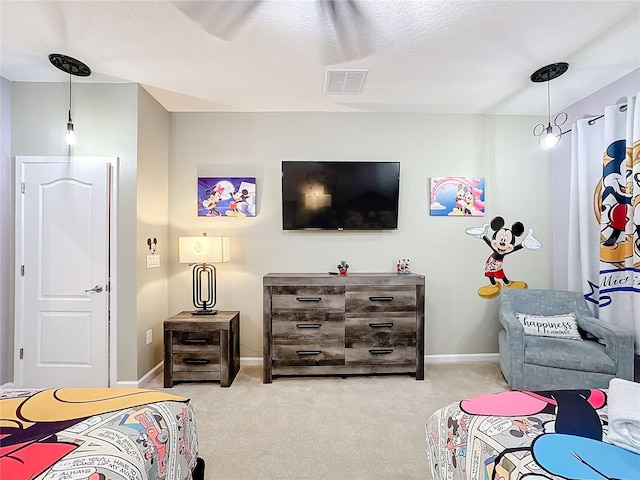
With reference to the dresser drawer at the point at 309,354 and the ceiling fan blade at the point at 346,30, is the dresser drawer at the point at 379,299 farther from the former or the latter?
the ceiling fan blade at the point at 346,30

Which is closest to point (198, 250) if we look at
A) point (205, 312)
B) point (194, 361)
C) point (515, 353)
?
point (205, 312)

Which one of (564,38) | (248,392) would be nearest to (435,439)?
(248,392)

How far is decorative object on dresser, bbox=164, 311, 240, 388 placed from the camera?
3035 mm

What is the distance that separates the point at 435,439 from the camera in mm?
1489

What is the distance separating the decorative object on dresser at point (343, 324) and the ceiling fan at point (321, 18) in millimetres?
1968

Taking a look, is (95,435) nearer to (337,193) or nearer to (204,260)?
(204,260)

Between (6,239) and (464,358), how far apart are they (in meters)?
4.64

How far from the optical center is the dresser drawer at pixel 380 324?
3.21 metres

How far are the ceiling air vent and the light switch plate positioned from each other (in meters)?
2.32

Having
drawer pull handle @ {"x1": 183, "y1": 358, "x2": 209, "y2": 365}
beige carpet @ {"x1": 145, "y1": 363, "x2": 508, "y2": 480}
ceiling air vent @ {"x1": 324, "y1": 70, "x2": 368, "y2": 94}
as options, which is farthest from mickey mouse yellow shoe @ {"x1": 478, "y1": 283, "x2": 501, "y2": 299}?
drawer pull handle @ {"x1": 183, "y1": 358, "x2": 209, "y2": 365}

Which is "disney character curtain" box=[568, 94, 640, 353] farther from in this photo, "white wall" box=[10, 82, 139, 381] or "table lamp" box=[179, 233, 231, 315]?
"white wall" box=[10, 82, 139, 381]

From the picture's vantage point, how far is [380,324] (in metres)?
3.22

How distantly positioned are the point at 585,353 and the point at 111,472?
324 cm

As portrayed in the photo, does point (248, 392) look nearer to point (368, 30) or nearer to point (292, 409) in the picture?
point (292, 409)
